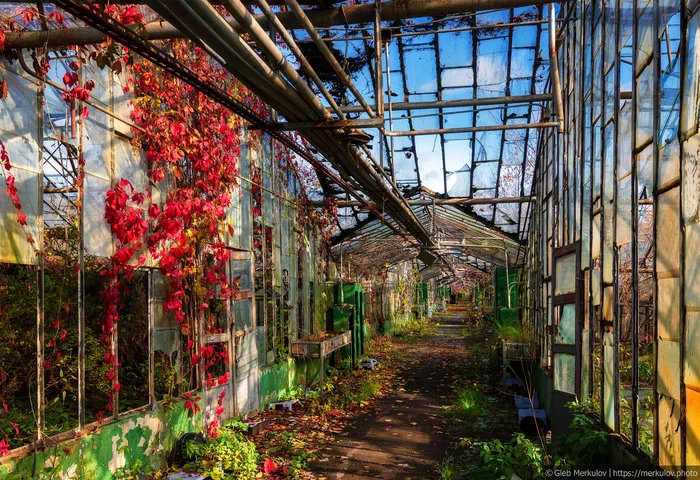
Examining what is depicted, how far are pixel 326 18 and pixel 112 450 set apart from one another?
433 cm

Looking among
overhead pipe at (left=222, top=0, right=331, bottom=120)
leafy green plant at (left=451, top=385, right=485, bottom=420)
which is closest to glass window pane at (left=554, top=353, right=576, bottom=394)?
leafy green plant at (left=451, top=385, right=485, bottom=420)

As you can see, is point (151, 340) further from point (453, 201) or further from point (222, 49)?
point (453, 201)

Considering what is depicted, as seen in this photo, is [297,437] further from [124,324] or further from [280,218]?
[280,218]

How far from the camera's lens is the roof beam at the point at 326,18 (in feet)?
11.8

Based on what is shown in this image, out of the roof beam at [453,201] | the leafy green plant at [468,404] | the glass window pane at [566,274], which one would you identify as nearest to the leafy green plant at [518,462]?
the glass window pane at [566,274]

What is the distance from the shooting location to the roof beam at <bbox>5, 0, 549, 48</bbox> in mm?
3589

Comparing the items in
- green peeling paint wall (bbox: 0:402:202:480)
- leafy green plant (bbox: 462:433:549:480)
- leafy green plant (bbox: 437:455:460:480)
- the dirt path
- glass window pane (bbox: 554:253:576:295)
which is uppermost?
glass window pane (bbox: 554:253:576:295)

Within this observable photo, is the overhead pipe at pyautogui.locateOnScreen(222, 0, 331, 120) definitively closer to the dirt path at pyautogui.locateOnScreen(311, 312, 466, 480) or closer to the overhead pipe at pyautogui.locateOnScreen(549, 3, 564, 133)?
the overhead pipe at pyautogui.locateOnScreen(549, 3, 564, 133)

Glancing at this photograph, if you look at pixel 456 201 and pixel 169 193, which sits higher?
pixel 456 201

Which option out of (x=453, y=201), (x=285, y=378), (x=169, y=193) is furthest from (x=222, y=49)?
(x=453, y=201)

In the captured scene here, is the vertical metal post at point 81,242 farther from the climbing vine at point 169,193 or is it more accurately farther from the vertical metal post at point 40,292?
the vertical metal post at point 40,292

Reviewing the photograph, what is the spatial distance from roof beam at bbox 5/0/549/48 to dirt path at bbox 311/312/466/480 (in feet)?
15.8

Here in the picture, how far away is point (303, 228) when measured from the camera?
11.6 metres

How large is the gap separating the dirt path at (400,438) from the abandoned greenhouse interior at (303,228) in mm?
55
